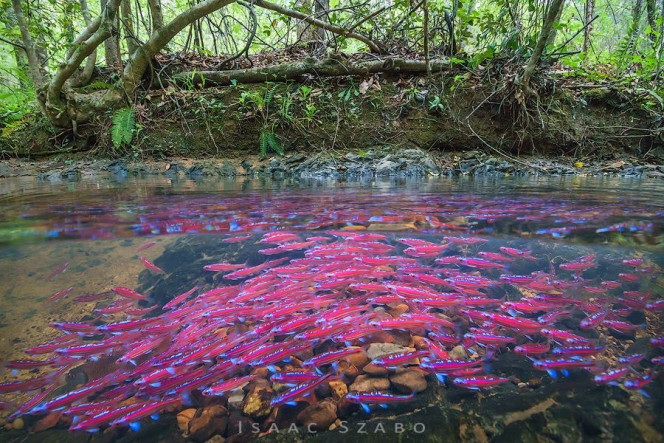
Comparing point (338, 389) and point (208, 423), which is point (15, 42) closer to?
point (208, 423)

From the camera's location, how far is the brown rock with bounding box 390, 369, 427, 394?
3.76 feet

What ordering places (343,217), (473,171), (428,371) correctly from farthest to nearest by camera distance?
(473,171) < (343,217) < (428,371)

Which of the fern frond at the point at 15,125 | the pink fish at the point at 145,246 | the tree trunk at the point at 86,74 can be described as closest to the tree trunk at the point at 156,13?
the tree trunk at the point at 86,74

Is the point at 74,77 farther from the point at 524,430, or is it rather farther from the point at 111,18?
the point at 524,430

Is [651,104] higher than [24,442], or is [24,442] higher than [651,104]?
[651,104]

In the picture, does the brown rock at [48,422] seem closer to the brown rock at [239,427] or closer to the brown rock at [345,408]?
the brown rock at [239,427]

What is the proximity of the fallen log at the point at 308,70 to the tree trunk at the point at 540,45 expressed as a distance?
1866 millimetres

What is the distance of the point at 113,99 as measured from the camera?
8.23m

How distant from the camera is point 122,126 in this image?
7.43 meters

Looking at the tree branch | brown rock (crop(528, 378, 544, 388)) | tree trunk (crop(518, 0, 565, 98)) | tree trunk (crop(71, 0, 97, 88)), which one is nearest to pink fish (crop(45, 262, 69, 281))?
brown rock (crop(528, 378, 544, 388))

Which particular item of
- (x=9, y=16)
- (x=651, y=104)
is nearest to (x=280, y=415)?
(x=651, y=104)

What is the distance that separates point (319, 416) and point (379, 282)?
0.88 metres

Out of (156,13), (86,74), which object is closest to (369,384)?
(156,13)

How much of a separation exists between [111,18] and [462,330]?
7.62 m
